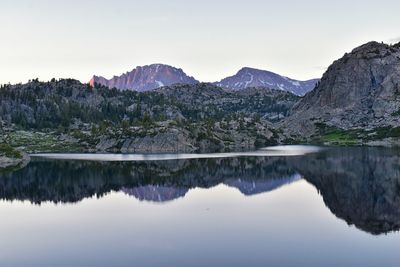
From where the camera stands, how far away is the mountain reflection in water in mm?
80938

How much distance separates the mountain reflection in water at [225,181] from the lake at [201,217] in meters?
0.31

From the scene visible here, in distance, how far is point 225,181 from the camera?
121 metres

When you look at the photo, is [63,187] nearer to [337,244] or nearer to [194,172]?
[194,172]

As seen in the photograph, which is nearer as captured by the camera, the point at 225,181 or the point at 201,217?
the point at 201,217

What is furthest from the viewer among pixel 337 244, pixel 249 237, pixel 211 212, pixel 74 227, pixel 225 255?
pixel 211 212

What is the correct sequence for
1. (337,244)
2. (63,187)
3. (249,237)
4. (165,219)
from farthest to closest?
1. (63,187)
2. (165,219)
3. (249,237)
4. (337,244)

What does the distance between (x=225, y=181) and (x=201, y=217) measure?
4960 centimetres

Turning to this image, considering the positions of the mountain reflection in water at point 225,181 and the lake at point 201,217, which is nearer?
the lake at point 201,217

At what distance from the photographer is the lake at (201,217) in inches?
1940

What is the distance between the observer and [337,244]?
53969 mm

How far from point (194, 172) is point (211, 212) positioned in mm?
60907

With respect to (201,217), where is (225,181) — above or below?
below

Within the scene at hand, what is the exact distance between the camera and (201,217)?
72375 mm

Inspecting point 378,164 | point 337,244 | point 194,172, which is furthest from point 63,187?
point 378,164
